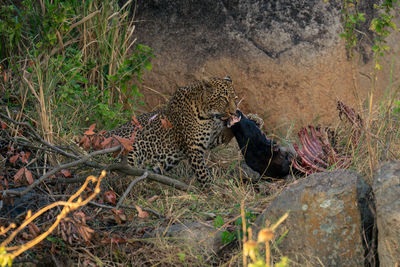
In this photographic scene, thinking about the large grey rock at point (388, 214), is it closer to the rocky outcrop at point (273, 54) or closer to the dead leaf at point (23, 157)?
the dead leaf at point (23, 157)

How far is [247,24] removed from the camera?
679 centimetres

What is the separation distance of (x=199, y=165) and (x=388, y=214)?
2648 mm

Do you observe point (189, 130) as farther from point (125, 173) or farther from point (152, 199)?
point (125, 173)

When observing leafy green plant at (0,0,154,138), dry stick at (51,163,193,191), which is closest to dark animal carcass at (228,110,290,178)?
dry stick at (51,163,193,191)

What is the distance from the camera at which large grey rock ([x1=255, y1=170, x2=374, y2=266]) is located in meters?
3.59

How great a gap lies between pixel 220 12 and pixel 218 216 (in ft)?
10.9

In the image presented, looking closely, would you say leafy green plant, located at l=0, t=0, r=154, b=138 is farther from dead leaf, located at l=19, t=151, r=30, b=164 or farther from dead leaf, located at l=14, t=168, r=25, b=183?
dead leaf, located at l=14, t=168, r=25, b=183

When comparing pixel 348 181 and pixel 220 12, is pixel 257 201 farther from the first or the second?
pixel 220 12

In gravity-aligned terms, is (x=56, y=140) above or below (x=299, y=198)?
below

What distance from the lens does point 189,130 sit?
19.5 ft

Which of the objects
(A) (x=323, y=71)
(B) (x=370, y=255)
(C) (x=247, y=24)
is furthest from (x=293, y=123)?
(B) (x=370, y=255)

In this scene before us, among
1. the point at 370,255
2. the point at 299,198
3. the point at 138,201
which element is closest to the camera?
the point at 370,255

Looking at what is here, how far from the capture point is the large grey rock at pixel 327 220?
3590 millimetres

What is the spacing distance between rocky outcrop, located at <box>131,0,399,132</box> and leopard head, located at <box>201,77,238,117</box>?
90 centimetres
